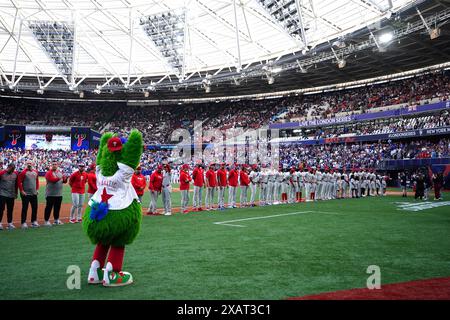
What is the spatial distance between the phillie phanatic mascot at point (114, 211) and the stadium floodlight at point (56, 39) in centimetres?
3161

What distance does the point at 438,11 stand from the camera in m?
23.1

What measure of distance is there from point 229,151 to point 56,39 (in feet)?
62.3

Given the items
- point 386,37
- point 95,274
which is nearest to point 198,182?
point 95,274

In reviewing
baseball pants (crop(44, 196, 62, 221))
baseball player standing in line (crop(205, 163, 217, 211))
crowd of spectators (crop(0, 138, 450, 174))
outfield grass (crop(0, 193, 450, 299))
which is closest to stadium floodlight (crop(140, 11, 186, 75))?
crowd of spectators (crop(0, 138, 450, 174))

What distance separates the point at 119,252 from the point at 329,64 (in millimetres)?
31596

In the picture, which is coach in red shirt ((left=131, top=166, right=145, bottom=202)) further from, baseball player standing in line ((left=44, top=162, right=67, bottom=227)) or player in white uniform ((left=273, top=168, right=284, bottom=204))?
player in white uniform ((left=273, top=168, right=284, bottom=204))

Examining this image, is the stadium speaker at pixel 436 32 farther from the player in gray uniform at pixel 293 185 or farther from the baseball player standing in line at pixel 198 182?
the baseball player standing in line at pixel 198 182

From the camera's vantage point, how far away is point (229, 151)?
39906 millimetres

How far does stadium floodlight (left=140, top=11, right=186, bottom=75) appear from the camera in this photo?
3050 centimetres

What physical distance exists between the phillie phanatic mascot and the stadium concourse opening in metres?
0.02

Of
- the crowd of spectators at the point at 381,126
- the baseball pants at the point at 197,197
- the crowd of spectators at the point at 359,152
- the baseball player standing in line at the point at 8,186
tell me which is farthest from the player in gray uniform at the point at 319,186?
the baseball player standing in line at the point at 8,186

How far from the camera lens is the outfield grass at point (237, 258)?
4.66 metres

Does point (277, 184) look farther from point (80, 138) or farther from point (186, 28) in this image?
point (80, 138)

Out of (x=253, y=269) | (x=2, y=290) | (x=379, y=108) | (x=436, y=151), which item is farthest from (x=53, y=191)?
(x=379, y=108)
